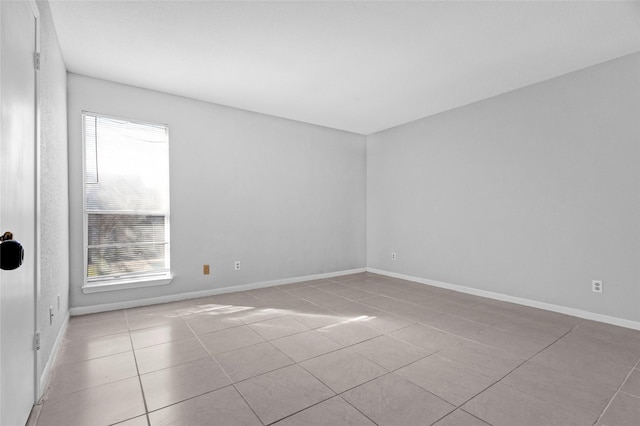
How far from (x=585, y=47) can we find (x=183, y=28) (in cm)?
351

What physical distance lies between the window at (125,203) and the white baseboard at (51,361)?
0.58 m

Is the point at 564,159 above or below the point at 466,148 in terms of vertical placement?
below

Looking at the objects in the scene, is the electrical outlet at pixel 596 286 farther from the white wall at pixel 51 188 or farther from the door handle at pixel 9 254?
the white wall at pixel 51 188

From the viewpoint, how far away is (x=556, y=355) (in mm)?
2293

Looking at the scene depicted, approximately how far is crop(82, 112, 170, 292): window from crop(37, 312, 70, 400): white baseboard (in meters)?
0.58

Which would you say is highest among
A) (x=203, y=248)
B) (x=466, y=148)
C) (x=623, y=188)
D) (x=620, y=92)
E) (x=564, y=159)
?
(x=620, y=92)

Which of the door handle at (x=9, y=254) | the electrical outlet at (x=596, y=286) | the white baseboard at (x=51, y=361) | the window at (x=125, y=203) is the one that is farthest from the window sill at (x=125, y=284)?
the electrical outlet at (x=596, y=286)

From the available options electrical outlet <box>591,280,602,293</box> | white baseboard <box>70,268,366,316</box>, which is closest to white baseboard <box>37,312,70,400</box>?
white baseboard <box>70,268,366,316</box>

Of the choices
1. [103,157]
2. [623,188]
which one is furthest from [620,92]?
Result: [103,157]

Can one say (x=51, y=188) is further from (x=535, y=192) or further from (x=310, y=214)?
(x=535, y=192)

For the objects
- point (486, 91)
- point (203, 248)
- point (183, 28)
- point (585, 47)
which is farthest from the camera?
point (203, 248)

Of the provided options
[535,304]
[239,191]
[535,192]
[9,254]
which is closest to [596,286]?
[535,304]

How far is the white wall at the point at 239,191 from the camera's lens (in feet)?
11.1

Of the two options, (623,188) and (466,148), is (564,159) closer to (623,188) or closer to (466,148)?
(623,188)
